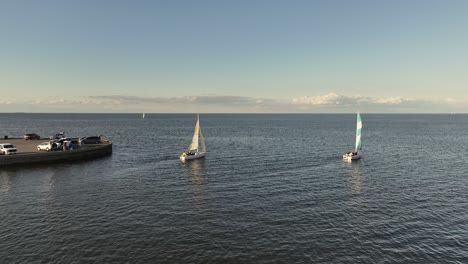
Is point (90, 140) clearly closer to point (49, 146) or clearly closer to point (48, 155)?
point (49, 146)

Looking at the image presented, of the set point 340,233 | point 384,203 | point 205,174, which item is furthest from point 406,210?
point 205,174

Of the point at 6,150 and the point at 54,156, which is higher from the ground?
the point at 6,150

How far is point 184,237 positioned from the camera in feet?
114

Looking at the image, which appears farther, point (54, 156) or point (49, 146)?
point (49, 146)

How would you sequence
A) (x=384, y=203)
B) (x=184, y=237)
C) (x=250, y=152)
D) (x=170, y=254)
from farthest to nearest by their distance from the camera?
(x=250, y=152)
(x=384, y=203)
(x=184, y=237)
(x=170, y=254)

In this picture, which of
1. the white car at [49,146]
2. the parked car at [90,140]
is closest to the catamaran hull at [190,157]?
the white car at [49,146]

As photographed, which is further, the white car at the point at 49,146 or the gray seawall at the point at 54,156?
the white car at the point at 49,146

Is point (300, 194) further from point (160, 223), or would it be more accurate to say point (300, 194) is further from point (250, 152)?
point (250, 152)

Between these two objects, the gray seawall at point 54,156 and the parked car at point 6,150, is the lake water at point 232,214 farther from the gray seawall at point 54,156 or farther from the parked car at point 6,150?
the parked car at point 6,150

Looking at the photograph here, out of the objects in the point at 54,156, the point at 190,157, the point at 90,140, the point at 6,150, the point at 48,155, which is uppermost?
the point at 6,150

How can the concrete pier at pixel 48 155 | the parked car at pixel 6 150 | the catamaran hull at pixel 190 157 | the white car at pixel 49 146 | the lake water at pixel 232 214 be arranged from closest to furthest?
the lake water at pixel 232 214 → the concrete pier at pixel 48 155 → the parked car at pixel 6 150 → the white car at pixel 49 146 → the catamaran hull at pixel 190 157

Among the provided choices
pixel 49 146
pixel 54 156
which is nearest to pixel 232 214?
pixel 54 156

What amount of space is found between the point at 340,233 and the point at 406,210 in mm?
14310

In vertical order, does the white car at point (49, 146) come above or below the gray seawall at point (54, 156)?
above
